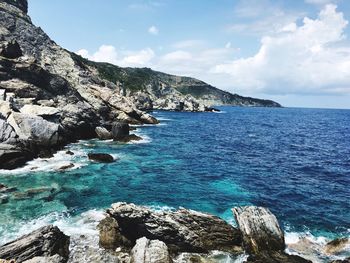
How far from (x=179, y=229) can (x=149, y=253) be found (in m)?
4.48

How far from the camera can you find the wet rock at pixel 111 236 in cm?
2323

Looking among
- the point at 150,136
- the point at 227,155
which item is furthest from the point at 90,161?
the point at 150,136

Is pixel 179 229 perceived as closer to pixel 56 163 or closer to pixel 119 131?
pixel 56 163

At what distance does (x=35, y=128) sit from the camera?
51.4 metres

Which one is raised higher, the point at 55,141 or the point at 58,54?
the point at 58,54

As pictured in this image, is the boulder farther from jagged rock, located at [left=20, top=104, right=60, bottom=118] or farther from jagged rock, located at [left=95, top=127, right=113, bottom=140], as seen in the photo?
jagged rock, located at [left=95, top=127, right=113, bottom=140]

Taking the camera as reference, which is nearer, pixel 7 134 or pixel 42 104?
pixel 7 134

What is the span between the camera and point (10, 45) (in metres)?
72.6

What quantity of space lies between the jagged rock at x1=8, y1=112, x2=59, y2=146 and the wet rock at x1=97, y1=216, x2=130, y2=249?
29.0 m

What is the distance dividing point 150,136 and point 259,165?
32413 millimetres

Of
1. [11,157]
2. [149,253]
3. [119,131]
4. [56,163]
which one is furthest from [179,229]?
[119,131]

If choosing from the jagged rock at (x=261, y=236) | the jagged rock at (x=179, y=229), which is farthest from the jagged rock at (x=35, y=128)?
the jagged rock at (x=261, y=236)

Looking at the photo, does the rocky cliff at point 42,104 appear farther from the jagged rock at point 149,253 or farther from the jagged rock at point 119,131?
the jagged rock at point 149,253

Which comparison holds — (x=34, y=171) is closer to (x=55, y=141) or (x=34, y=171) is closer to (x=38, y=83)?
(x=55, y=141)
